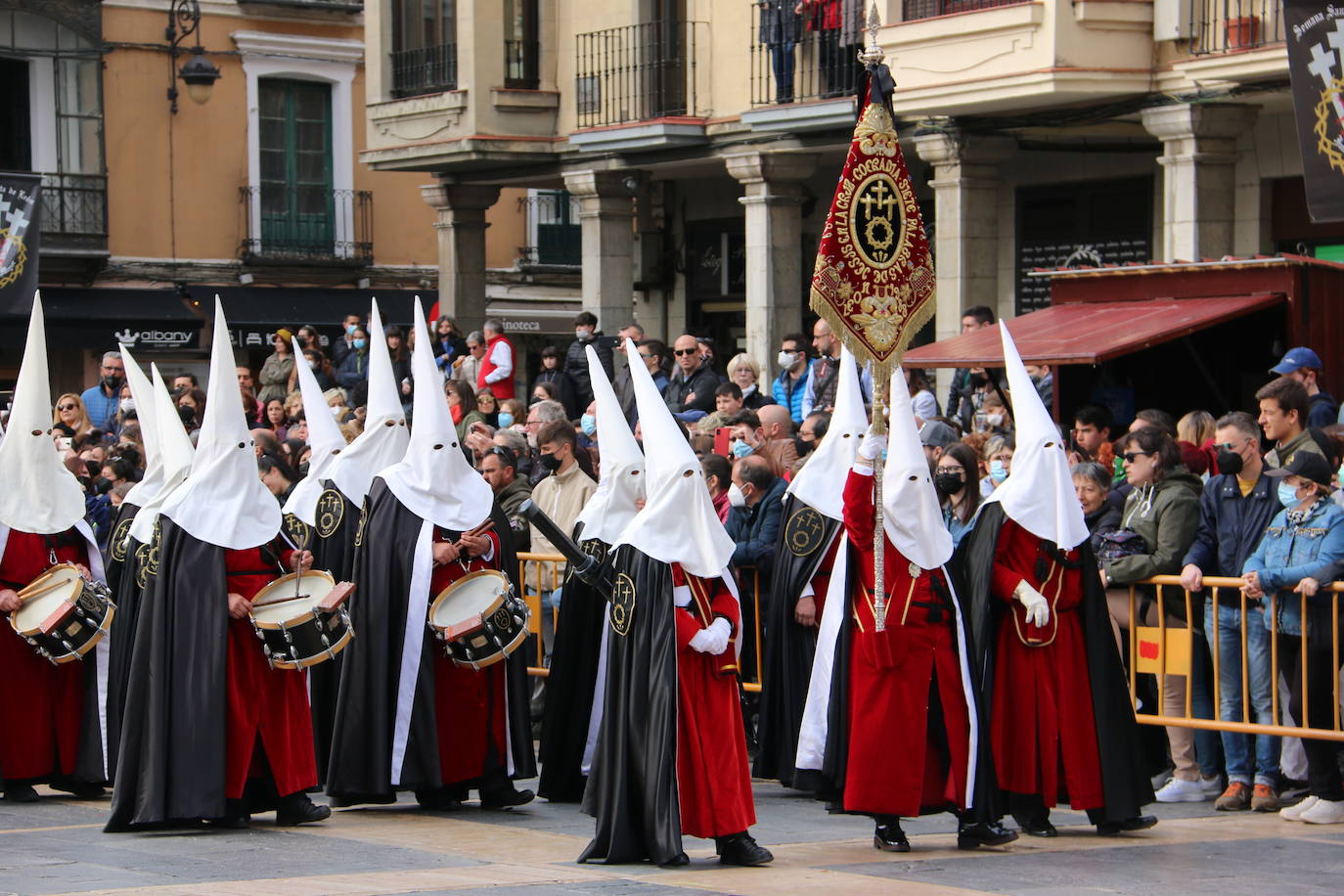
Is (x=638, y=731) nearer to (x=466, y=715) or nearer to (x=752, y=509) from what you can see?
(x=466, y=715)

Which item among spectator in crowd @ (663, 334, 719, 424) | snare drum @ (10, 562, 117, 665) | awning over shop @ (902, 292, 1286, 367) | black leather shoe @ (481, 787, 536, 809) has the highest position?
awning over shop @ (902, 292, 1286, 367)

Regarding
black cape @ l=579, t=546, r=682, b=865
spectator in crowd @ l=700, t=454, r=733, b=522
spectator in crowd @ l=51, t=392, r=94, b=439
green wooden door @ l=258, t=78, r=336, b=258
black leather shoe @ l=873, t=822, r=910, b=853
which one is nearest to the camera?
black cape @ l=579, t=546, r=682, b=865

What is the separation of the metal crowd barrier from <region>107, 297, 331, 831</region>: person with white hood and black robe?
4.09 metres

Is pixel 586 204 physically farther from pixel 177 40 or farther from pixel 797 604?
pixel 797 604

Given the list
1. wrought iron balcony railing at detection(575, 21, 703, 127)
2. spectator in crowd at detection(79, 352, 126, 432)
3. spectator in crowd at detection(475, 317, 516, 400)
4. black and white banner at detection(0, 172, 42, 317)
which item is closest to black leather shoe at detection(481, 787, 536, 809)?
→ spectator in crowd at detection(475, 317, 516, 400)

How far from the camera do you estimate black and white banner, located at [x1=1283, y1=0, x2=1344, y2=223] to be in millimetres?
13539

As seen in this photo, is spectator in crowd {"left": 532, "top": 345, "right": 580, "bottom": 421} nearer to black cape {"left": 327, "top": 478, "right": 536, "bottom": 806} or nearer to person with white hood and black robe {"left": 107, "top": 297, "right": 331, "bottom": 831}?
black cape {"left": 327, "top": 478, "right": 536, "bottom": 806}

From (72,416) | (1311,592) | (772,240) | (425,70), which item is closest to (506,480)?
(1311,592)

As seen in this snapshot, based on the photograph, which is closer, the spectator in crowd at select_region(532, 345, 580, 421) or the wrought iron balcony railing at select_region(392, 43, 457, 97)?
the spectator in crowd at select_region(532, 345, 580, 421)

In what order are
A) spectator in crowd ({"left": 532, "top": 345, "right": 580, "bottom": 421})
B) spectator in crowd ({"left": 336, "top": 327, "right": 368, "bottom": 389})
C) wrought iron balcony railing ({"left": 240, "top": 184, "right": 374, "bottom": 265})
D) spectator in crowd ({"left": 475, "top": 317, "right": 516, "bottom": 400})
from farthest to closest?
wrought iron balcony railing ({"left": 240, "top": 184, "right": 374, "bottom": 265}) < spectator in crowd ({"left": 336, "top": 327, "right": 368, "bottom": 389}) < spectator in crowd ({"left": 475, "top": 317, "right": 516, "bottom": 400}) < spectator in crowd ({"left": 532, "top": 345, "right": 580, "bottom": 421})

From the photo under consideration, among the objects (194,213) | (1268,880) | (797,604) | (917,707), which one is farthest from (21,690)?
(194,213)

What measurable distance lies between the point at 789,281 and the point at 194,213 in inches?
457

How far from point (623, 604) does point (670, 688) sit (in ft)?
1.44

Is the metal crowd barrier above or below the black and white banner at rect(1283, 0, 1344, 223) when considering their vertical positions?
below
